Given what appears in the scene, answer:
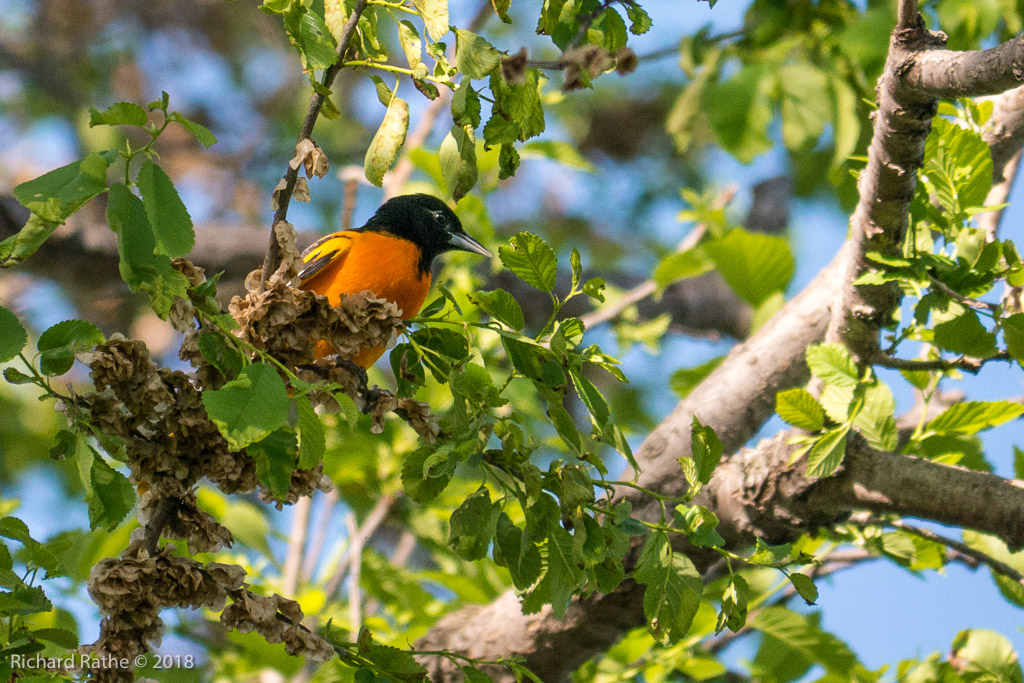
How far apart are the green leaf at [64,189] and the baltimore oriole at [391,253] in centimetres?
129

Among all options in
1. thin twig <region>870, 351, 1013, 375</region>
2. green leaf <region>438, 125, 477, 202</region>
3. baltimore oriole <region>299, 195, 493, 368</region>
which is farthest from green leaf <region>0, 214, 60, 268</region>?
thin twig <region>870, 351, 1013, 375</region>

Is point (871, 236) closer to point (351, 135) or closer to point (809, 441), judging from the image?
point (809, 441)

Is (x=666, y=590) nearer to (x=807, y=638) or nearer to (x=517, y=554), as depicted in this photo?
Answer: (x=517, y=554)

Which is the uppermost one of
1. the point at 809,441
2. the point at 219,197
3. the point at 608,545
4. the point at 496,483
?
the point at 219,197

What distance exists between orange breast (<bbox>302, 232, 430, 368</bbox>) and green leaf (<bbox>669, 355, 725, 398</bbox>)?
1024mm

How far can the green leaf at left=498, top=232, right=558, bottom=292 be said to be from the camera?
167 centimetres

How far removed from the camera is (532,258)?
169cm

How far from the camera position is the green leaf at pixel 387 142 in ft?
5.70

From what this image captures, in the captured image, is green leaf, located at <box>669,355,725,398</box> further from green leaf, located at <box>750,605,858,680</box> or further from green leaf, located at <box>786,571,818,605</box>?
green leaf, located at <box>786,571,818,605</box>

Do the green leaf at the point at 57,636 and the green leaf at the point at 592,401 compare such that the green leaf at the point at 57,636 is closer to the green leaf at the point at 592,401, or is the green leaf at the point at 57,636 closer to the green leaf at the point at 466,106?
the green leaf at the point at 592,401

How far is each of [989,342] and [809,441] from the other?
1.64 feet

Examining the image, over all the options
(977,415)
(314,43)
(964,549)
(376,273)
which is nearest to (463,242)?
(376,273)

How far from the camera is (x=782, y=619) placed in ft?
9.75

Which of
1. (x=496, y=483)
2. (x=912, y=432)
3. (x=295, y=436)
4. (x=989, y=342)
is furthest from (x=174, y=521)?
(x=912, y=432)
